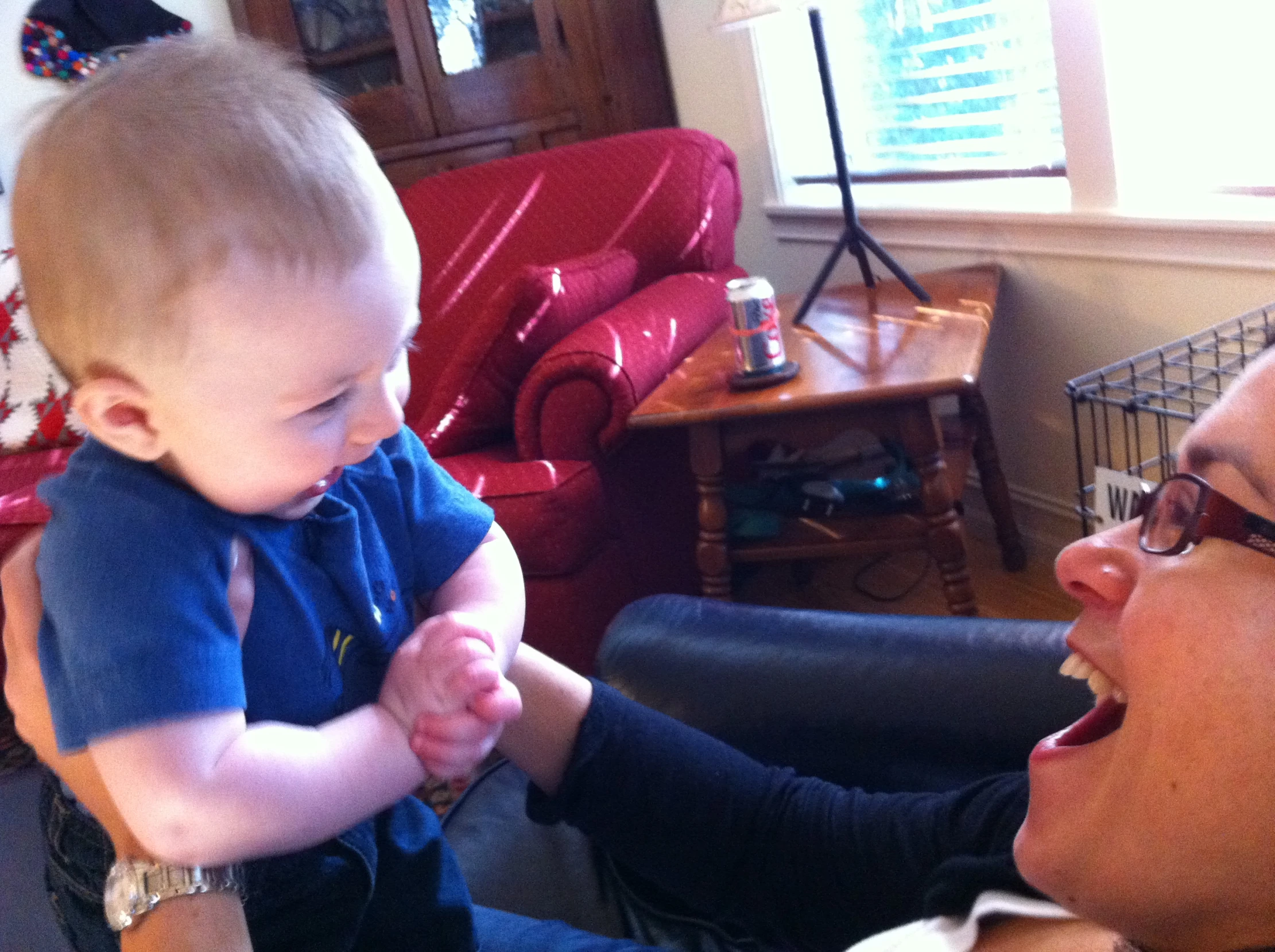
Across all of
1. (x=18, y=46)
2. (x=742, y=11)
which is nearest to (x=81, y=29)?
(x=18, y=46)

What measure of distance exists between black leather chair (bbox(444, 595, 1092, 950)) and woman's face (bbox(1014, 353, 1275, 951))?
1.07 feet

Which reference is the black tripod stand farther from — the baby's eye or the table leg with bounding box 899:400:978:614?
the baby's eye

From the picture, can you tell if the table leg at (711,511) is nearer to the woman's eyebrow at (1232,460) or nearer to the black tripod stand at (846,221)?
the black tripod stand at (846,221)

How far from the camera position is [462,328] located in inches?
108

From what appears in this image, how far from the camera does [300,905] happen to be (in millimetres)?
814

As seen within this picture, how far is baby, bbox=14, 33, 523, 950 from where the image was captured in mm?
681

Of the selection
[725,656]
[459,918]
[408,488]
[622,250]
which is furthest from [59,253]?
[622,250]

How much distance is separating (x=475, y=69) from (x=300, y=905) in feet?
10.5

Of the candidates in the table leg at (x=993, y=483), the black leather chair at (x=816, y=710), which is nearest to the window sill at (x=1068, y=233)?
the table leg at (x=993, y=483)

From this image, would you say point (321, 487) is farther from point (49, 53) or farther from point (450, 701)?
point (49, 53)

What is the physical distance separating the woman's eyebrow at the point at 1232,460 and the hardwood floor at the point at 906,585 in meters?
1.59

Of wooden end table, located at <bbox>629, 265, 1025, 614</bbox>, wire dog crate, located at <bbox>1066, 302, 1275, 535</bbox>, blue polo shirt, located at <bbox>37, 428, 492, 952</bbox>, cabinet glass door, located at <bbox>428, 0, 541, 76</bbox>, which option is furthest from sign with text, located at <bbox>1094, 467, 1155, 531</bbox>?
cabinet glass door, located at <bbox>428, 0, 541, 76</bbox>

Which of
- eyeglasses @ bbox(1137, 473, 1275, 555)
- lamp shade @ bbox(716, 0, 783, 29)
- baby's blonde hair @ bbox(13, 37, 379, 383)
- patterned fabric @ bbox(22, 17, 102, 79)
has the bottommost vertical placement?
eyeglasses @ bbox(1137, 473, 1275, 555)

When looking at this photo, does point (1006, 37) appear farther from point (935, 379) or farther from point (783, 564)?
point (783, 564)
